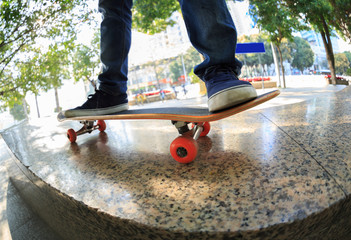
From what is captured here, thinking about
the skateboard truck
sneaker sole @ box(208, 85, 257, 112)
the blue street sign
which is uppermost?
the blue street sign

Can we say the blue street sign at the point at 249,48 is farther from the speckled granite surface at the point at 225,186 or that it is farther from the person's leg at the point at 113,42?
the speckled granite surface at the point at 225,186

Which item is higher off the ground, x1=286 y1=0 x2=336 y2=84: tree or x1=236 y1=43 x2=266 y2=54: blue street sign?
x1=286 y1=0 x2=336 y2=84: tree

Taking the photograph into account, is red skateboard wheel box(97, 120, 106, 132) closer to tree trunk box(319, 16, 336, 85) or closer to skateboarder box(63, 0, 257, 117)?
skateboarder box(63, 0, 257, 117)

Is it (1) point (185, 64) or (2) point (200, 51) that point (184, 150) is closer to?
(2) point (200, 51)

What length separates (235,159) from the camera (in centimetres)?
82

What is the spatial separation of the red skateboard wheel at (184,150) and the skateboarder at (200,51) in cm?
19

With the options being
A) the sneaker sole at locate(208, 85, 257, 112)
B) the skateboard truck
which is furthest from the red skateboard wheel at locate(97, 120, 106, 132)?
the sneaker sole at locate(208, 85, 257, 112)

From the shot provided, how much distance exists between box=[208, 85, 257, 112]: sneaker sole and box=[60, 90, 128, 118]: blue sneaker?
2.69ft

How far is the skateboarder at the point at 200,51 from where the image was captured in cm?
90

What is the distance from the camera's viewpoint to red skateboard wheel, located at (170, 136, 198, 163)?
84cm

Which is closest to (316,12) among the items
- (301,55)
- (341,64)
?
(341,64)

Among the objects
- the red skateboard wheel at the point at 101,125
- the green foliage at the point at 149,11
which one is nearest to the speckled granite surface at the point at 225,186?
the red skateboard wheel at the point at 101,125

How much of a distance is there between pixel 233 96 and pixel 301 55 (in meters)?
20.0

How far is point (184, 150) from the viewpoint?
85cm
